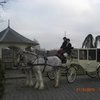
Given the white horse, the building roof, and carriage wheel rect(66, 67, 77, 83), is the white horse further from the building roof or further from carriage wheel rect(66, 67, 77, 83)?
the building roof

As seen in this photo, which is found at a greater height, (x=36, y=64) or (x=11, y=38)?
(x=11, y=38)

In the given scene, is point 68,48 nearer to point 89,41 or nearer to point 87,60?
point 87,60

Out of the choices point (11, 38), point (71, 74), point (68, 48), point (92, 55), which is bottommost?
point (71, 74)

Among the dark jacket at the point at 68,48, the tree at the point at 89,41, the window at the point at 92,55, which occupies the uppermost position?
the tree at the point at 89,41

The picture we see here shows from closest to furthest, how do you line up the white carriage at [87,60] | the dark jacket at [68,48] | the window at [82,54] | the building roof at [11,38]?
the dark jacket at [68,48]
the white carriage at [87,60]
the window at [82,54]
the building roof at [11,38]

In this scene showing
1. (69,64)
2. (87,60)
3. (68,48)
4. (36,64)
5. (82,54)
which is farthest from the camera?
(82,54)

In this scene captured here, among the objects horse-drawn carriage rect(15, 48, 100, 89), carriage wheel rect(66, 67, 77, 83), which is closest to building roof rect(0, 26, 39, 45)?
horse-drawn carriage rect(15, 48, 100, 89)

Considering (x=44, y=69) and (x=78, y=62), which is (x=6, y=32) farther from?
(x=44, y=69)

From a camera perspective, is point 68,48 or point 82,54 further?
point 82,54

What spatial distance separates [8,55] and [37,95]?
19447 mm

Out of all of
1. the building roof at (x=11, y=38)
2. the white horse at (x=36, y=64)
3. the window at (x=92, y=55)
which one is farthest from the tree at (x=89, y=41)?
the white horse at (x=36, y=64)

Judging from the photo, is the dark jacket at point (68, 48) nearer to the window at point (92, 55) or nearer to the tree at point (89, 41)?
the window at point (92, 55)

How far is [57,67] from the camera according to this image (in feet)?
56.7

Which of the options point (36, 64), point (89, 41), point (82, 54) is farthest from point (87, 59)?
point (89, 41)
